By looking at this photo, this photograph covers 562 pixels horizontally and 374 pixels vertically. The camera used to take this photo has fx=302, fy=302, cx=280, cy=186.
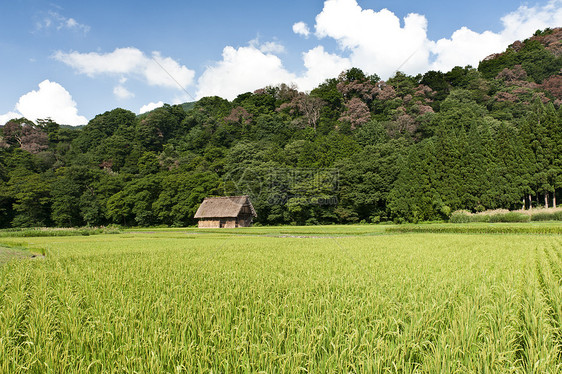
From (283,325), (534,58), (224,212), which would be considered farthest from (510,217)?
(534,58)

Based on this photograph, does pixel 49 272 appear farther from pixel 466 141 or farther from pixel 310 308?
pixel 466 141

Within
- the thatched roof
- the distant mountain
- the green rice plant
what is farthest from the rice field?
the distant mountain

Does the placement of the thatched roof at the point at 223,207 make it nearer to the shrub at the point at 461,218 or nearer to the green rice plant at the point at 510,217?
the shrub at the point at 461,218

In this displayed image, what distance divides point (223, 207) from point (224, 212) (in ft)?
3.15

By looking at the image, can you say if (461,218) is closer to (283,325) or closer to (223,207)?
(223,207)

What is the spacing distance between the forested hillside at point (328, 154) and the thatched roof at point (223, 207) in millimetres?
5032

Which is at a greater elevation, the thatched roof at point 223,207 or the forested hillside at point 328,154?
the forested hillside at point 328,154

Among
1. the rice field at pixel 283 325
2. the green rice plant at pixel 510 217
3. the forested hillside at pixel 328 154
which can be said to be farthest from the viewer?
the forested hillside at pixel 328 154

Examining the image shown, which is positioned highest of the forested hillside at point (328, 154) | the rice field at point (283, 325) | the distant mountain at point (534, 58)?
the distant mountain at point (534, 58)

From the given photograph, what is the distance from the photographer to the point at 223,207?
48.3m

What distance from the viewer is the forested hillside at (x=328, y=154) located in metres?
41.9

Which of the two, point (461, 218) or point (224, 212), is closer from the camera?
point (461, 218)

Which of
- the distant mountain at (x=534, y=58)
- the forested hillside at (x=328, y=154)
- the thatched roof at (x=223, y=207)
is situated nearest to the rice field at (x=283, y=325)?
the forested hillside at (x=328, y=154)

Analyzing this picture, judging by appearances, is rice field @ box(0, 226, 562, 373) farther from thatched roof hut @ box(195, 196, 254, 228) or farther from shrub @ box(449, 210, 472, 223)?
thatched roof hut @ box(195, 196, 254, 228)
